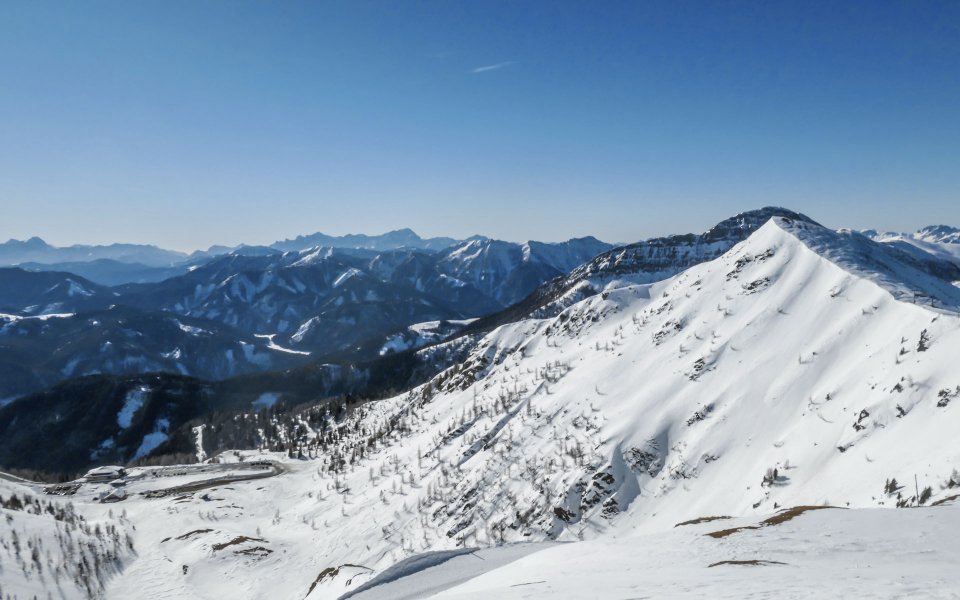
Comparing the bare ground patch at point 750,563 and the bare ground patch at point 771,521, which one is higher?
→ the bare ground patch at point 750,563

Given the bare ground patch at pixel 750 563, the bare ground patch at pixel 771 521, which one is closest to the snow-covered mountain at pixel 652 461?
the bare ground patch at pixel 771 521

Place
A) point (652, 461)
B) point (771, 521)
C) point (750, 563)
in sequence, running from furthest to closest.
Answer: point (652, 461) < point (771, 521) < point (750, 563)

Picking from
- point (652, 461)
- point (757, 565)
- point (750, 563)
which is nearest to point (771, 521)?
point (750, 563)

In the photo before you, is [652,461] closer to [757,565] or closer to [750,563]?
[750,563]

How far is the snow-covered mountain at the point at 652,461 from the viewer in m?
25.4

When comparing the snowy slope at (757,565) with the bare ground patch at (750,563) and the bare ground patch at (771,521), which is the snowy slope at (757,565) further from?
the bare ground patch at (771,521)

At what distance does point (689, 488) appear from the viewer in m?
44.2

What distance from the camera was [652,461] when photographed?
163ft

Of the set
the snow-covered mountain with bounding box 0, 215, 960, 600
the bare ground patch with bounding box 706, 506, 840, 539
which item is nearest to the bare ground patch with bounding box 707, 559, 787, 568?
the snow-covered mountain with bounding box 0, 215, 960, 600

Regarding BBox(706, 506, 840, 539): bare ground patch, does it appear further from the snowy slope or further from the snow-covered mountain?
the snowy slope

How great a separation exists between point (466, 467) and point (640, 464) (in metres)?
24.4

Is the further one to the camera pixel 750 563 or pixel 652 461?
pixel 652 461

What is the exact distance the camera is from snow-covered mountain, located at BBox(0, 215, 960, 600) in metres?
25.4

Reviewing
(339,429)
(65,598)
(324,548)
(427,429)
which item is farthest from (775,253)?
(339,429)
